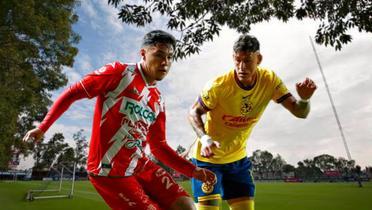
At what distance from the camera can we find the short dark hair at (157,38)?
10.7ft

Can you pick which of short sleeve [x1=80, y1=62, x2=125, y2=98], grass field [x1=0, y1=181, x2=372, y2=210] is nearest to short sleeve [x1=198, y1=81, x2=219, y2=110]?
short sleeve [x1=80, y1=62, x2=125, y2=98]

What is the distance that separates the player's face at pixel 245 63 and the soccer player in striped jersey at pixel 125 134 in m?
1.10

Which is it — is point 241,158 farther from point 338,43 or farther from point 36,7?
point 36,7

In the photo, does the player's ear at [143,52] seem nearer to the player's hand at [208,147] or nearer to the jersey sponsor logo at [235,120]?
the player's hand at [208,147]

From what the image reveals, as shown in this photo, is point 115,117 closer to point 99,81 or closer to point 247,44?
point 99,81

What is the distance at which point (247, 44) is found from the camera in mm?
3963

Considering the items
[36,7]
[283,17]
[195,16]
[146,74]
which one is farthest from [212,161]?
[36,7]

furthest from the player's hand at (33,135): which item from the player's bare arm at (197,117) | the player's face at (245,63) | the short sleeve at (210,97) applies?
the player's face at (245,63)

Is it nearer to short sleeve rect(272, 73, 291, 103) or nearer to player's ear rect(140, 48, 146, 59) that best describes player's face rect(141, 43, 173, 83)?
player's ear rect(140, 48, 146, 59)

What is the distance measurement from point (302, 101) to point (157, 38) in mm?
1937

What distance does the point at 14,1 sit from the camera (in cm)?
1723

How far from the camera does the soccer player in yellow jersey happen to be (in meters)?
4.07

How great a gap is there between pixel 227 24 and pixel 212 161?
190 inches

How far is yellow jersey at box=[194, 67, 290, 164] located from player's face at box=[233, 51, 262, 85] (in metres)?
0.20
